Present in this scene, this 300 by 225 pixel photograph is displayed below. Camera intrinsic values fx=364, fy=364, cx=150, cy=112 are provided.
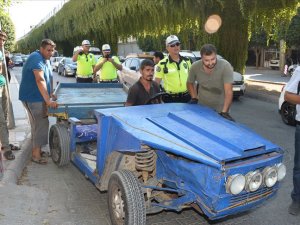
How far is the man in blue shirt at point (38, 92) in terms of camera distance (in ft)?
17.4

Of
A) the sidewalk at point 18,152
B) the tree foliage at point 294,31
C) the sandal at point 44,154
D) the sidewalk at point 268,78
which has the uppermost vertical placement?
the tree foliage at point 294,31

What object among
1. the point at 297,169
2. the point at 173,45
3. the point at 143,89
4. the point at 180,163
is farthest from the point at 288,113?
the point at 180,163

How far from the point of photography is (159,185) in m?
3.46

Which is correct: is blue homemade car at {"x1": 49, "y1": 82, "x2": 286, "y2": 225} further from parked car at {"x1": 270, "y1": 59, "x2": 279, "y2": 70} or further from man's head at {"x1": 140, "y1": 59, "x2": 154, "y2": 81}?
parked car at {"x1": 270, "y1": 59, "x2": 279, "y2": 70}

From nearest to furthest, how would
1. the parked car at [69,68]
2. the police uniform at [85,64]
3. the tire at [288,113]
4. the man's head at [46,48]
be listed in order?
the man's head at [46,48] < the tire at [288,113] < the police uniform at [85,64] < the parked car at [69,68]

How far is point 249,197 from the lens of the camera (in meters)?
3.01

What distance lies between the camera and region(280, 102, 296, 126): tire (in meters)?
8.66

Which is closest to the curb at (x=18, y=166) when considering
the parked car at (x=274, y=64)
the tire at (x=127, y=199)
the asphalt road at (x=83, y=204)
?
the asphalt road at (x=83, y=204)

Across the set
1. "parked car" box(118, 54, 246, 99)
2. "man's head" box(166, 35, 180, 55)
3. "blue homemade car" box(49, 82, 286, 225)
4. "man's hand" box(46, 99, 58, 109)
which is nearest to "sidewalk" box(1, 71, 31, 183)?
"man's hand" box(46, 99, 58, 109)

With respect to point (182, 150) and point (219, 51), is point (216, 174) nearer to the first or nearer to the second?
point (182, 150)

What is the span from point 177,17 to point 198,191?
15.7m

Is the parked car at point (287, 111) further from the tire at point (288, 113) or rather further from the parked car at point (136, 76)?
the parked car at point (136, 76)

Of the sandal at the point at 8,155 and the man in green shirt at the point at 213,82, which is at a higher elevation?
the man in green shirt at the point at 213,82

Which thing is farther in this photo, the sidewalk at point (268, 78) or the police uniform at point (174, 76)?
the sidewalk at point (268, 78)
